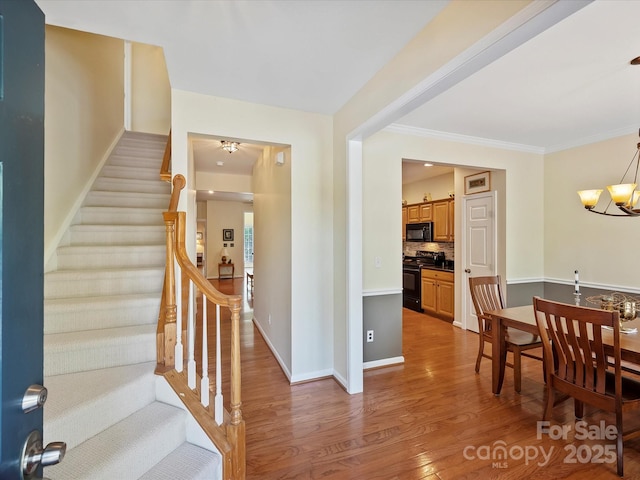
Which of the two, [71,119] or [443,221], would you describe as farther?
[443,221]

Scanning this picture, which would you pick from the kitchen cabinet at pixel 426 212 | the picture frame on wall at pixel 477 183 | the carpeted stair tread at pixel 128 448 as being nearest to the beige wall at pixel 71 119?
the carpeted stair tread at pixel 128 448

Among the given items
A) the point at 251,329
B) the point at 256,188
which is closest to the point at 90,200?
the point at 256,188

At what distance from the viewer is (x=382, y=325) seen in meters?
3.27

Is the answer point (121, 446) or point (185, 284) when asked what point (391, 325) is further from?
point (121, 446)

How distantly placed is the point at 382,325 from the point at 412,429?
1.19 m

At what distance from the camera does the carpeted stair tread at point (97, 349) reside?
176cm

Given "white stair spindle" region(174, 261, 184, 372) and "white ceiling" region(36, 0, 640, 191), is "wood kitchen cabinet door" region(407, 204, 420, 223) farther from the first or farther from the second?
"white stair spindle" region(174, 261, 184, 372)

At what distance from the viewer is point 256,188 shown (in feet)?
16.2

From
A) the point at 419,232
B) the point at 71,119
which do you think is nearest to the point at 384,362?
the point at 419,232

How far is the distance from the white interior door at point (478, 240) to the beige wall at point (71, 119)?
193 inches

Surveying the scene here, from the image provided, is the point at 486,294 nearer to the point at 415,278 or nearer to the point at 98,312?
the point at 415,278

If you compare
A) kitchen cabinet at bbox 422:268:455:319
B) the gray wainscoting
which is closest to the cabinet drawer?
kitchen cabinet at bbox 422:268:455:319

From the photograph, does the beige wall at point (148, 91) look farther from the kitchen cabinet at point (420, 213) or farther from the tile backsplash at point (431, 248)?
the tile backsplash at point (431, 248)

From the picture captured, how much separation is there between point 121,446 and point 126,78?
493 cm
